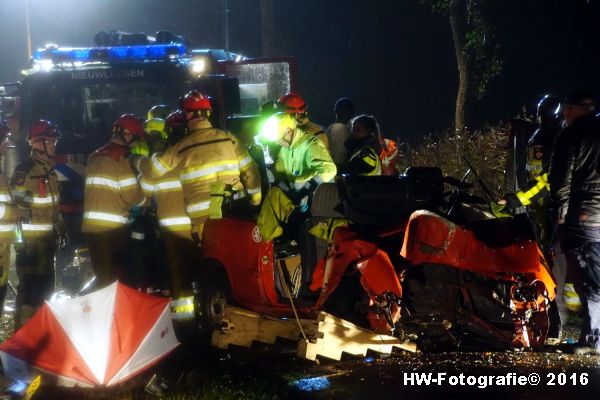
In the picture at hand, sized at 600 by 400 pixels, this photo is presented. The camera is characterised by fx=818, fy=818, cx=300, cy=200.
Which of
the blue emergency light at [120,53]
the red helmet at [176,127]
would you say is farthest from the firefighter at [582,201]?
the blue emergency light at [120,53]

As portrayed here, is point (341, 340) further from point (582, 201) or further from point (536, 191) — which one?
point (536, 191)

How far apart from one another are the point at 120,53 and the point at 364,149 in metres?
4.40

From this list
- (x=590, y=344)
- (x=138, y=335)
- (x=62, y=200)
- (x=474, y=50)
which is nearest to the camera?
(x=138, y=335)

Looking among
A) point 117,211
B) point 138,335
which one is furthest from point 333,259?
point 117,211

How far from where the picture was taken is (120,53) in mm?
10492

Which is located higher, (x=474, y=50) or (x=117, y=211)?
(x=474, y=50)

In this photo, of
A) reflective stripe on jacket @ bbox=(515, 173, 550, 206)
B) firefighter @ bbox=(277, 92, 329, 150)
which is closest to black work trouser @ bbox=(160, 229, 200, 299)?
firefighter @ bbox=(277, 92, 329, 150)

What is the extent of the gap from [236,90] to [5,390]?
18.5 ft

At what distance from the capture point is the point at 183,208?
7230mm

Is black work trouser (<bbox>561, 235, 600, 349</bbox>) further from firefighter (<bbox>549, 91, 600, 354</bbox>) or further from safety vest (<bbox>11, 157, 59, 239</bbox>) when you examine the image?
safety vest (<bbox>11, 157, 59, 239</bbox>)

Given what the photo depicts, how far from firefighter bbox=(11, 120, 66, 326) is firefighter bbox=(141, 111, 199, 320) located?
1.10m

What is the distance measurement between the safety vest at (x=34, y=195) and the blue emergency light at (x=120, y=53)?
308cm

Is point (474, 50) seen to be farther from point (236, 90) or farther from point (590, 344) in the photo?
point (590, 344)

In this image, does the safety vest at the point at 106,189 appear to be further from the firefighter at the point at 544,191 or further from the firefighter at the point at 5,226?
the firefighter at the point at 544,191
